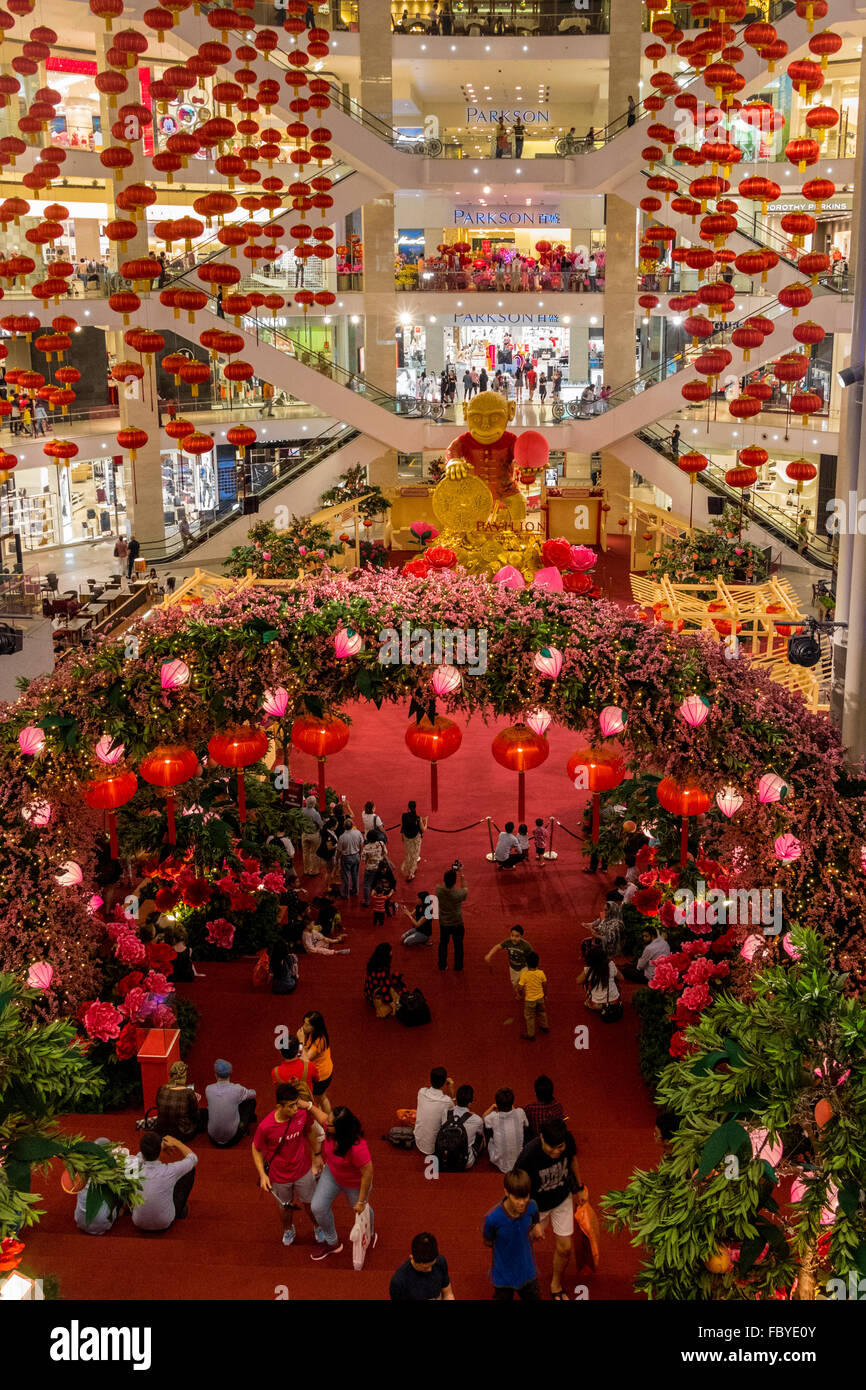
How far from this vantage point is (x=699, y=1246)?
4.29 meters

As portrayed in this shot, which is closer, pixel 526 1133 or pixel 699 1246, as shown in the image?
pixel 699 1246

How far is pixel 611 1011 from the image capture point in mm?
9117

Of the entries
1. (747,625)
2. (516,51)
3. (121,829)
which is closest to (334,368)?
(516,51)

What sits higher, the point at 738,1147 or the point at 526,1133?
the point at 738,1147

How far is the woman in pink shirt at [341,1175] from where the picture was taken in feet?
21.1

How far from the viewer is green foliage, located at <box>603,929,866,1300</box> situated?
4.11 meters

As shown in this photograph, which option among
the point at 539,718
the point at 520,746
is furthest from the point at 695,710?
the point at 520,746

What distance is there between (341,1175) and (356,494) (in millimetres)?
18019

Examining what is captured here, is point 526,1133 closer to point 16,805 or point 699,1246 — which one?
point 699,1246

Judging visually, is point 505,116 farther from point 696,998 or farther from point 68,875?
point 696,998

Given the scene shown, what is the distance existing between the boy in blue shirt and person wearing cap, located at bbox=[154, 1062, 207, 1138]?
2.24 metres

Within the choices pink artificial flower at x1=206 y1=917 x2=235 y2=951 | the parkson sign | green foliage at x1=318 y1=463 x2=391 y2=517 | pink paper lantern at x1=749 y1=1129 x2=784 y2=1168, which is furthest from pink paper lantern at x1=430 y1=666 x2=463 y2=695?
the parkson sign

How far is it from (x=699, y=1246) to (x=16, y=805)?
5.03m
